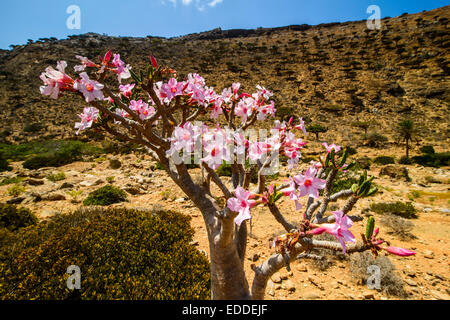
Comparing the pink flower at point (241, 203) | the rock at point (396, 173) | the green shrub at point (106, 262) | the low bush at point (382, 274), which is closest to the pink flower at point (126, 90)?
the pink flower at point (241, 203)

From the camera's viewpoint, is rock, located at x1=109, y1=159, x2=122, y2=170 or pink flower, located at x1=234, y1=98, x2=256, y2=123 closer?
pink flower, located at x1=234, y1=98, x2=256, y2=123

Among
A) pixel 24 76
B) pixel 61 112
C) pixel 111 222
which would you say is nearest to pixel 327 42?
pixel 61 112

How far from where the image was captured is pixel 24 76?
31.2 meters

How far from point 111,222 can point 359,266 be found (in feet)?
16.4

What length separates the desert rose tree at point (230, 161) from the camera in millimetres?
1244

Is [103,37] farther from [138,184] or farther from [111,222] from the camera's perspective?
[111,222]

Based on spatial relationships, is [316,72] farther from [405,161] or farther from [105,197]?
[105,197]

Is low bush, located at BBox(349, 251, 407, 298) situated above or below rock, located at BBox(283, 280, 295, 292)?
above

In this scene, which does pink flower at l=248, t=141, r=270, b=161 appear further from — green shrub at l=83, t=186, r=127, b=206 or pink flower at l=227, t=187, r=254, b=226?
green shrub at l=83, t=186, r=127, b=206

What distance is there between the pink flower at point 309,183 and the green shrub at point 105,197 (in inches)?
274

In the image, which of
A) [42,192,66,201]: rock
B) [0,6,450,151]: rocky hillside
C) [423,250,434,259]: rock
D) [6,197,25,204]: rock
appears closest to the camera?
[423,250,434,259]: rock

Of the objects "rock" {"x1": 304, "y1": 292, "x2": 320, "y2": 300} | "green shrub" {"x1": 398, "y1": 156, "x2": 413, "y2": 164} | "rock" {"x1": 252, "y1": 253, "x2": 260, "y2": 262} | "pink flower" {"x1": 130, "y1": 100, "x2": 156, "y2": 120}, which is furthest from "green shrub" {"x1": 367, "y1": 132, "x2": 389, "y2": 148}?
"pink flower" {"x1": 130, "y1": 100, "x2": 156, "y2": 120}

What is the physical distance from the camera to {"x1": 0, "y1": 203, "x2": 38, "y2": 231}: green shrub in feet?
15.3
